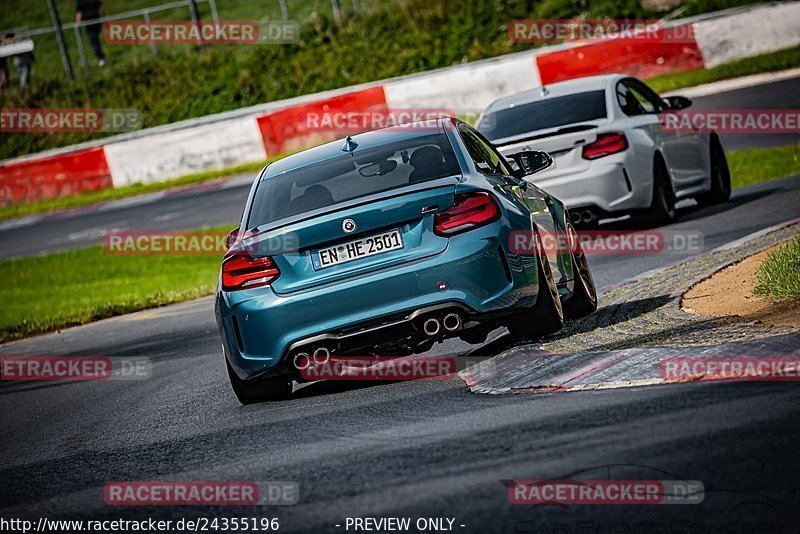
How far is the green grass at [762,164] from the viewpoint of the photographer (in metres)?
17.0

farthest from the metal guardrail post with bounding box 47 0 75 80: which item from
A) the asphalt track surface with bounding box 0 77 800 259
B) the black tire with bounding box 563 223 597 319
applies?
the black tire with bounding box 563 223 597 319

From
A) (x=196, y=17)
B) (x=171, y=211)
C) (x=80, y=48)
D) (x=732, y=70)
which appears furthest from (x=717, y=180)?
(x=80, y=48)

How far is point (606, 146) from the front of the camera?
1309cm

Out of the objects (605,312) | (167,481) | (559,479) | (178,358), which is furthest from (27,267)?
(559,479)

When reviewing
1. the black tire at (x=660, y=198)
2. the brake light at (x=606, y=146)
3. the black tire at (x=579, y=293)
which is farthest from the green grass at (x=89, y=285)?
the black tire at (x=579, y=293)

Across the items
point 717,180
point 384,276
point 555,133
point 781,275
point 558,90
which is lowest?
point 717,180

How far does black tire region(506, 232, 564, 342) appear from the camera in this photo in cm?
779

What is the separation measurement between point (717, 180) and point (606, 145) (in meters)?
2.55

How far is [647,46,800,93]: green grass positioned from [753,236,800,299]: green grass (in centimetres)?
1678

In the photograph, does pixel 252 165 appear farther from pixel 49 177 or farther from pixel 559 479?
pixel 559 479

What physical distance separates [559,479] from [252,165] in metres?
23.1

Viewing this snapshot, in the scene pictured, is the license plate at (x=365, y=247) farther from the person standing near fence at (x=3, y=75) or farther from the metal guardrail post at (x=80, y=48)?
the person standing near fence at (x=3, y=75)

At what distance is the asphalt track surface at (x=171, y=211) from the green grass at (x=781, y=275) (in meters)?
11.4

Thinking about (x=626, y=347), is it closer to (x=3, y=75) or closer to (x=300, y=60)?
(x=300, y=60)
